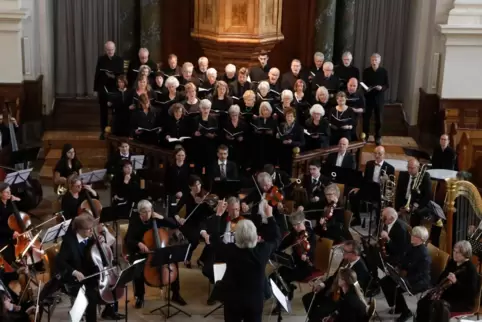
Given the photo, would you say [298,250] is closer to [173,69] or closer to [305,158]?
[305,158]

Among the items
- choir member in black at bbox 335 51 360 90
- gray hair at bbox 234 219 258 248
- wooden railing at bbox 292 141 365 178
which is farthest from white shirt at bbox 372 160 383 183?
gray hair at bbox 234 219 258 248

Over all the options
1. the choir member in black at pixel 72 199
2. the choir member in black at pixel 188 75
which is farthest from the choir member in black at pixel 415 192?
the choir member in black at pixel 72 199

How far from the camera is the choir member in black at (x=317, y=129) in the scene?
10828 mm

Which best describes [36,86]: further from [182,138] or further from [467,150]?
[467,150]

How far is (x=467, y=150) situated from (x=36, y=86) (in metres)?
6.74

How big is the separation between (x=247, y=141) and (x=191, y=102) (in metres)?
0.91

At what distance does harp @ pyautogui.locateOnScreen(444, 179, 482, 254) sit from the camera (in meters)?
8.71

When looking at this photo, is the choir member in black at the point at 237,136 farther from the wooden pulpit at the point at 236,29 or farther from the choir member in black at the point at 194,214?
the wooden pulpit at the point at 236,29

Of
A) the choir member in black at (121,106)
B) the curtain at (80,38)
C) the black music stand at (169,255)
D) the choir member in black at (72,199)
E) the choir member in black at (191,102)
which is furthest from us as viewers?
the curtain at (80,38)

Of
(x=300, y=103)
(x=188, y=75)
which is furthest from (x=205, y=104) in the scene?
(x=300, y=103)

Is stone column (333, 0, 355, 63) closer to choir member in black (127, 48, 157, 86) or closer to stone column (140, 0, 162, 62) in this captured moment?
stone column (140, 0, 162, 62)

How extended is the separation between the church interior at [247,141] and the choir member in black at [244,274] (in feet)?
0.24

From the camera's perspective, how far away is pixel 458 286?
24.8ft

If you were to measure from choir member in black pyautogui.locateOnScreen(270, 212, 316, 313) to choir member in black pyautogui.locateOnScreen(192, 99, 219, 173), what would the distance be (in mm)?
2629
